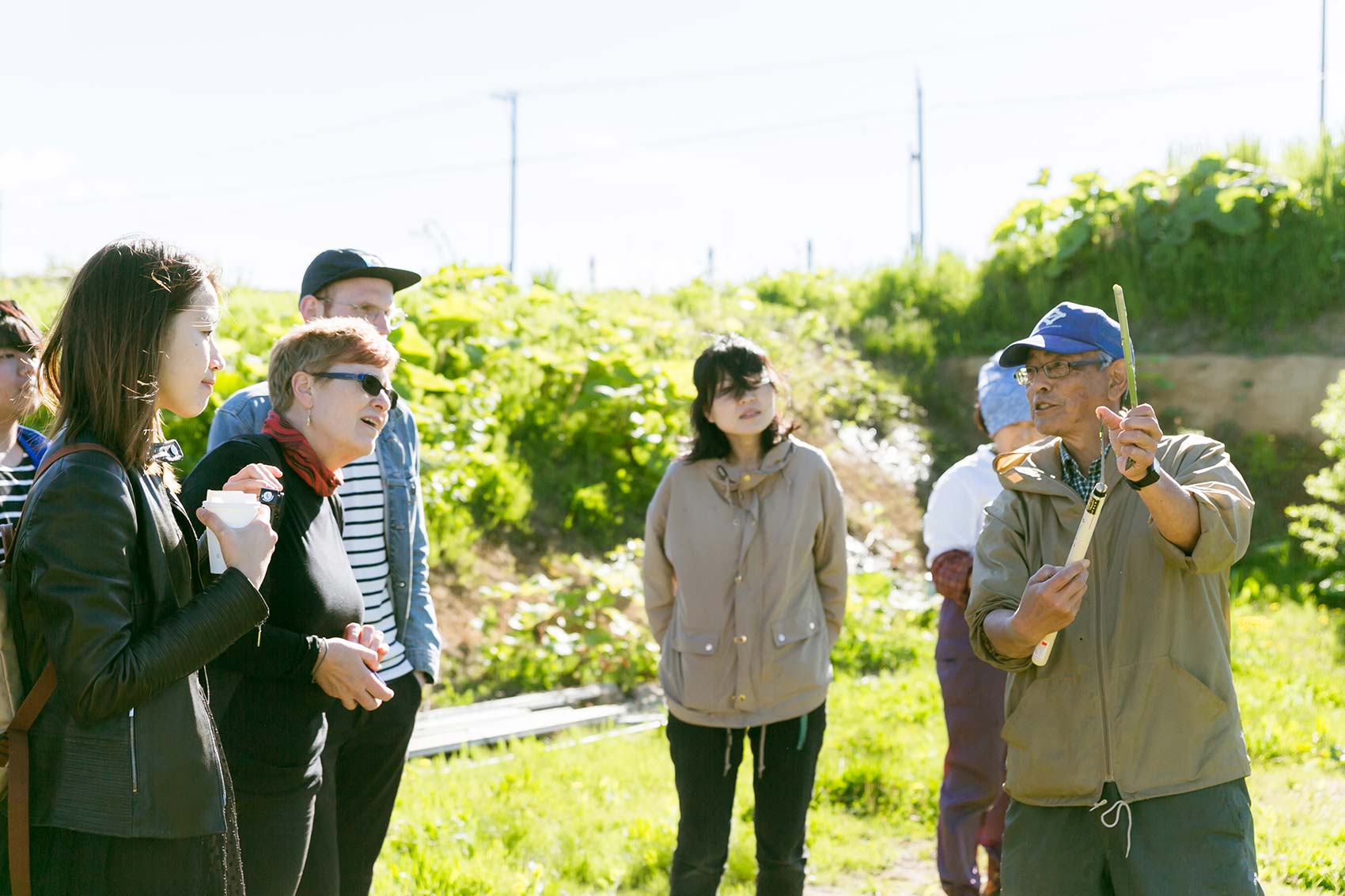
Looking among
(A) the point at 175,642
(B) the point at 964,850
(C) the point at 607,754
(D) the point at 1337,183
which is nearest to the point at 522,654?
(C) the point at 607,754

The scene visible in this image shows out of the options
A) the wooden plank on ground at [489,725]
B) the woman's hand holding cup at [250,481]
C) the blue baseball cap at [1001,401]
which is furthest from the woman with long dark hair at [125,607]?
the wooden plank on ground at [489,725]

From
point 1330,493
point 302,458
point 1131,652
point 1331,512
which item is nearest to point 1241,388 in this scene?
point 1331,512

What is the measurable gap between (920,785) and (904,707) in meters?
1.07

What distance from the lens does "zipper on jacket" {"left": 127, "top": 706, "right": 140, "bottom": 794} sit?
2074mm

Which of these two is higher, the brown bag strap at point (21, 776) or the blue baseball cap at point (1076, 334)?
the blue baseball cap at point (1076, 334)

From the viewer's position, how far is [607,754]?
5.88m

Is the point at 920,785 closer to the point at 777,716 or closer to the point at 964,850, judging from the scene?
the point at 964,850

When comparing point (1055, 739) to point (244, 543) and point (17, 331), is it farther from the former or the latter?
point (17, 331)

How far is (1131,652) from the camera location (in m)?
2.68

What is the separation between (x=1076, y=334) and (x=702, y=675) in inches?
61.8

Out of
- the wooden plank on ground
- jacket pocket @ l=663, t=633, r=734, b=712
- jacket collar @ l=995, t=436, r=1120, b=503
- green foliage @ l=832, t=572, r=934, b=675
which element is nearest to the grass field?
the wooden plank on ground

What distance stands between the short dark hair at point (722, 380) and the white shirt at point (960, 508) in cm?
62

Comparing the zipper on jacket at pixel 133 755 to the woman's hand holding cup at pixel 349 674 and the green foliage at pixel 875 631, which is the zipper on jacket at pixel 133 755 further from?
the green foliage at pixel 875 631

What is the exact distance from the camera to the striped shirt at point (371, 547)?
3.33m
